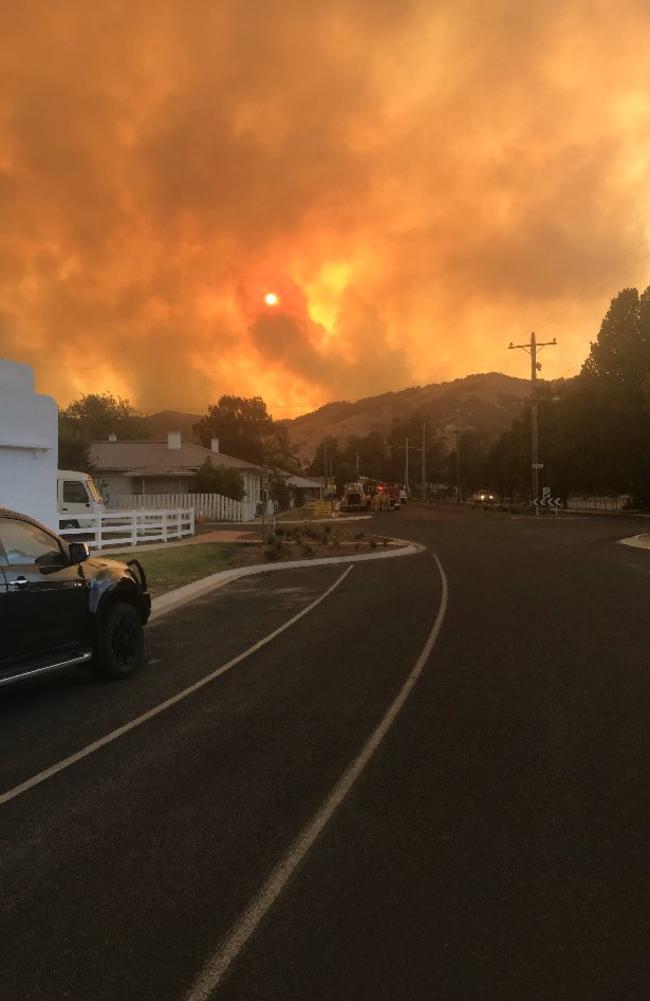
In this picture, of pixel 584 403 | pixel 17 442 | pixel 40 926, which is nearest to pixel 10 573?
pixel 40 926

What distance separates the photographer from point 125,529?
24234mm

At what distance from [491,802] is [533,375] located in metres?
57.5

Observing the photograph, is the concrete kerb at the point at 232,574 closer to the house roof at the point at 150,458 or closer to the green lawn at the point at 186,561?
the green lawn at the point at 186,561

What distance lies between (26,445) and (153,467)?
33.0 metres

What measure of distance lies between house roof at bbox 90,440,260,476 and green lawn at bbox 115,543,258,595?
26706 millimetres

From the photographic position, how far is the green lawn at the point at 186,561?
16678mm

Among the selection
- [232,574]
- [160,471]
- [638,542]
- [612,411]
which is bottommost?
[232,574]

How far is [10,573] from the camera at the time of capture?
22.6 ft

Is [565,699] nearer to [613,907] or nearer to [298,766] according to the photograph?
[298,766]

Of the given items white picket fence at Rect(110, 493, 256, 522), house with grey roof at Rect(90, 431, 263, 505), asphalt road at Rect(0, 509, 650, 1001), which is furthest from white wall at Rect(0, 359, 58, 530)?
house with grey roof at Rect(90, 431, 263, 505)

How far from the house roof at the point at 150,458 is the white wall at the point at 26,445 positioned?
3014cm

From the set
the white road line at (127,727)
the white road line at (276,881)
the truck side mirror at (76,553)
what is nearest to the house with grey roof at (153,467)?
the white road line at (127,727)

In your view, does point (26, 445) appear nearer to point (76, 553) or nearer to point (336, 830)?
point (76, 553)

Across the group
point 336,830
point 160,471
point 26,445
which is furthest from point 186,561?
point 160,471
